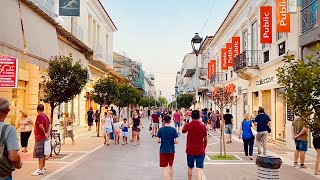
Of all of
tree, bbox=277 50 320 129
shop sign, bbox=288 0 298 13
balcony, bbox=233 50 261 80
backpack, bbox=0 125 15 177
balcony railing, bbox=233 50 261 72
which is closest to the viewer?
backpack, bbox=0 125 15 177

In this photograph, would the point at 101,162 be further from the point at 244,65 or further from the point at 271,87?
the point at 244,65

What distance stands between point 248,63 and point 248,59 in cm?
28

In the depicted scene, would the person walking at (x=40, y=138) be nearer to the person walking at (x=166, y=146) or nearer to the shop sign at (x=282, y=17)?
the person walking at (x=166, y=146)

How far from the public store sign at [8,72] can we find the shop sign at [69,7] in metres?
8.04

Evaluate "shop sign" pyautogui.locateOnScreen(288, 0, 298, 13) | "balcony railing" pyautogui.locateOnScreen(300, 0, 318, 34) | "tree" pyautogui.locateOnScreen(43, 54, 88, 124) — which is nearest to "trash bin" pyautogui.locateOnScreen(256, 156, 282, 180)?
"tree" pyautogui.locateOnScreen(43, 54, 88, 124)

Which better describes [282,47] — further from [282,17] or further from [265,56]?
[265,56]

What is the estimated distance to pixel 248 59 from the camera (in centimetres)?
2428

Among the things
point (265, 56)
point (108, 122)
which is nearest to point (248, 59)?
point (265, 56)

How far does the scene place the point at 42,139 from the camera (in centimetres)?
1014

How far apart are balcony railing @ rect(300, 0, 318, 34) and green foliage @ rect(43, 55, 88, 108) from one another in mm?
8976

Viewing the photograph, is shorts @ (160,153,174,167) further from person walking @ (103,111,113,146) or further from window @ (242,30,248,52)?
window @ (242,30,248,52)

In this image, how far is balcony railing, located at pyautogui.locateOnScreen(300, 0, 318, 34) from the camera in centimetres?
1440

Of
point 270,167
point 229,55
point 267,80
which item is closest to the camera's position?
point 270,167

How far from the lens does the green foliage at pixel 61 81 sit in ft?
43.3
